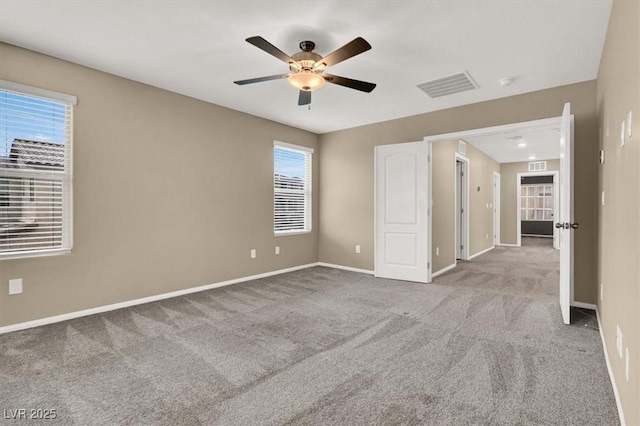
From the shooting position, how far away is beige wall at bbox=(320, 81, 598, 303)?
3543 millimetres

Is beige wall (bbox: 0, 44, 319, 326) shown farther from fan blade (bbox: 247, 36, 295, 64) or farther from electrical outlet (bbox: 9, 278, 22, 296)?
fan blade (bbox: 247, 36, 295, 64)

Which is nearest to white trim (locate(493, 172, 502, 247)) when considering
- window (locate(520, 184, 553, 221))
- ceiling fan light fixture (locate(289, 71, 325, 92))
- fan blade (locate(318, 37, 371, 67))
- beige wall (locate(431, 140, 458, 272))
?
window (locate(520, 184, 553, 221))

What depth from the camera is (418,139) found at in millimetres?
4879

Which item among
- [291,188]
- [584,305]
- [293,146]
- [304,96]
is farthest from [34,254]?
[584,305]

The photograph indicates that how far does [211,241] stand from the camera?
14.5 ft

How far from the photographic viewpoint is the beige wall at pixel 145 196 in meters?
3.10

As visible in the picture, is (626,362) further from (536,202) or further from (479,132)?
(536,202)

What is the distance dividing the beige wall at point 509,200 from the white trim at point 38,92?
34.0 feet

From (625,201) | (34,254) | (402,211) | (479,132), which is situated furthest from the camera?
(402,211)

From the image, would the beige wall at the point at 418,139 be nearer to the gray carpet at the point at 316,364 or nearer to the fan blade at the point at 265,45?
the gray carpet at the point at 316,364

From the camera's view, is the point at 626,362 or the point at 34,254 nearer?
the point at 626,362

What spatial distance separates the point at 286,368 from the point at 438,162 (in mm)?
4382

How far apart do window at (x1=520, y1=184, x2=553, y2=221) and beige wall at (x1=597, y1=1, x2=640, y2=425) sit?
34.0ft

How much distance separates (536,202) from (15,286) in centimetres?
1355
